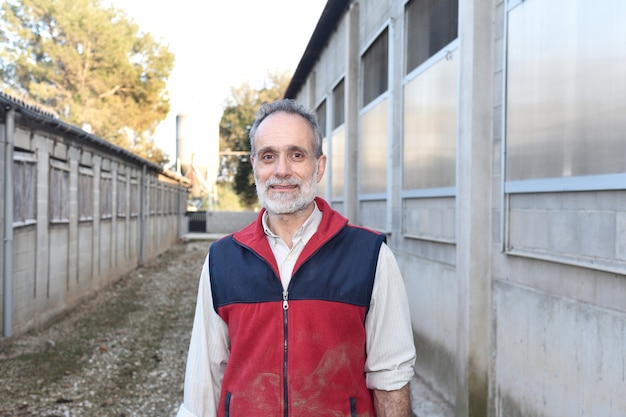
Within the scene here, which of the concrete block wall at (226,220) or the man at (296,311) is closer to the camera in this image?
the man at (296,311)

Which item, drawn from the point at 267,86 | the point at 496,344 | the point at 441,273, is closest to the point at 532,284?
the point at 496,344

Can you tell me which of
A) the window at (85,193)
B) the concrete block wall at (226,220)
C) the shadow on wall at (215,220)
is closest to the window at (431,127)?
the window at (85,193)

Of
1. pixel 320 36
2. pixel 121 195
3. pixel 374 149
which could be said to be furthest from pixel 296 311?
pixel 121 195

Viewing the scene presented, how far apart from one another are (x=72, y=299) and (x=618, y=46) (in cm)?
1246

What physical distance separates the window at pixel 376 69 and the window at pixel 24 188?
18.5ft

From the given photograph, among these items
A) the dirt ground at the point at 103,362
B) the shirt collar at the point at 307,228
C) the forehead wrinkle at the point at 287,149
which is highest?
the forehead wrinkle at the point at 287,149

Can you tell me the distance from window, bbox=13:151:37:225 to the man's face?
8.84m

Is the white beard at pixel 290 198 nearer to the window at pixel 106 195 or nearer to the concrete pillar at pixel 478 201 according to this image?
the concrete pillar at pixel 478 201

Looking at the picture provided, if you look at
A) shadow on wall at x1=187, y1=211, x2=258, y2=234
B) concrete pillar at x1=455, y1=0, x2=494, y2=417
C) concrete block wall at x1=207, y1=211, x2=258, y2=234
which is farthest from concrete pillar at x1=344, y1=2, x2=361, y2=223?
shadow on wall at x1=187, y1=211, x2=258, y2=234

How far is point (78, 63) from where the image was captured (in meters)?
36.8

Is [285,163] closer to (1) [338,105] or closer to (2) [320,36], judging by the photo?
(1) [338,105]

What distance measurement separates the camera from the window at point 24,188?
416 inches

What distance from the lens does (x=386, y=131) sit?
10375mm

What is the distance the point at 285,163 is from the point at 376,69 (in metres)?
9.28
